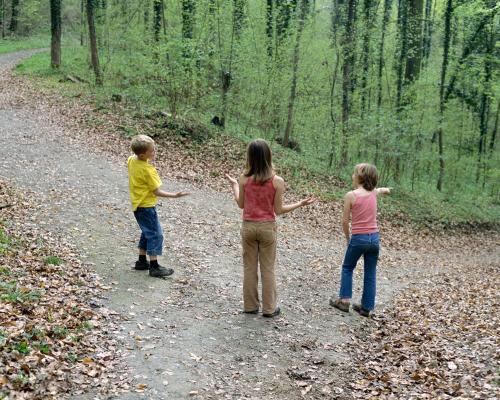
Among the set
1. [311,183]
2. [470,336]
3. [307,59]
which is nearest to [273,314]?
[470,336]

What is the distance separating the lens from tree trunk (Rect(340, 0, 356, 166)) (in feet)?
67.9

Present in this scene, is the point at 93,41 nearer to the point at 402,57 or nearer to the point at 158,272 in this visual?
the point at 402,57

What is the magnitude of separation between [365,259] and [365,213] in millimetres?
713

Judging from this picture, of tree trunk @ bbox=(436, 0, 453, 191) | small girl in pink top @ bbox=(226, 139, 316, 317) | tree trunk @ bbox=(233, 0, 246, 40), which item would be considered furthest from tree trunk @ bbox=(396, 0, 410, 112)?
small girl in pink top @ bbox=(226, 139, 316, 317)

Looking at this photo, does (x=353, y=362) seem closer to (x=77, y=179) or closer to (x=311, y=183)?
(x=77, y=179)

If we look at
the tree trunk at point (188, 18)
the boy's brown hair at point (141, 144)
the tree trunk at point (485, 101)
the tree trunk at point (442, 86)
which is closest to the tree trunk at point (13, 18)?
the tree trunk at point (188, 18)

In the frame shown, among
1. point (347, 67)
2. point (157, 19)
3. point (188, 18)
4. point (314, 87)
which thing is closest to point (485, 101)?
point (347, 67)

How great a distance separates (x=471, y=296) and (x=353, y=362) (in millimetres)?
5155

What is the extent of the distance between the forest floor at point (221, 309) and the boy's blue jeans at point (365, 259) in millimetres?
348

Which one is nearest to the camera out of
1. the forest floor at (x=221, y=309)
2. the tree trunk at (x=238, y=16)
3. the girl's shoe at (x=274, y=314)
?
the forest floor at (x=221, y=309)

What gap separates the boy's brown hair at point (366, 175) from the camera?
6852 mm

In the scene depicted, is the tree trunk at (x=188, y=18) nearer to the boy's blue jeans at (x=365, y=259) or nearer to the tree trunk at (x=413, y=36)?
the tree trunk at (x=413, y=36)

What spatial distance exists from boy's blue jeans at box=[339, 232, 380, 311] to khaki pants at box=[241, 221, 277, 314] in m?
1.32

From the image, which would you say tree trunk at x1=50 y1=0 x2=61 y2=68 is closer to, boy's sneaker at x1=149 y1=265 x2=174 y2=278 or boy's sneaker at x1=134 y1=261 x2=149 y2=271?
boy's sneaker at x1=134 y1=261 x2=149 y2=271
